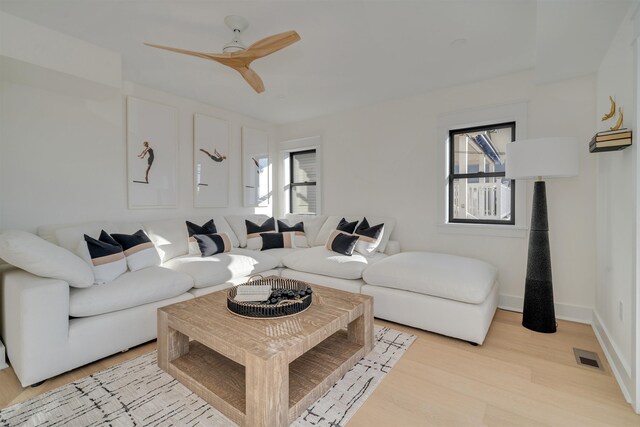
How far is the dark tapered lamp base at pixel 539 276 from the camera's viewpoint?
260 centimetres

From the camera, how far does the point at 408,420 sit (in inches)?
61.7

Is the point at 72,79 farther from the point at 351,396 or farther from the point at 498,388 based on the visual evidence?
the point at 498,388

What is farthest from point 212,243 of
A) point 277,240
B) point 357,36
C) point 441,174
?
point 441,174

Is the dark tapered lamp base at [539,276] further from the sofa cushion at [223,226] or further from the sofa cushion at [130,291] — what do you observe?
the sofa cushion at [223,226]

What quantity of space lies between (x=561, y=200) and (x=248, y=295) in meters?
3.03

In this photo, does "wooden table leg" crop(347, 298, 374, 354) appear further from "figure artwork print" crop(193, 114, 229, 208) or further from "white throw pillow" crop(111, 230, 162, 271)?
"figure artwork print" crop(193, 114, 229, 208)

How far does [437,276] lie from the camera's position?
2566mm

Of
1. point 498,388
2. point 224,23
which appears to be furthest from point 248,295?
point 224,23

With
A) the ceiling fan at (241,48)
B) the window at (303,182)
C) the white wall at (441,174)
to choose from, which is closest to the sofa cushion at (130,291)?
the ceiling fan at (241,48)

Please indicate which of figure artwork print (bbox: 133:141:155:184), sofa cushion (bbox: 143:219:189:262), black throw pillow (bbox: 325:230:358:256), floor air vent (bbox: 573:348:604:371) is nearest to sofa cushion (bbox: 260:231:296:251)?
black throw pillow (bbox: 325:230:358:256)

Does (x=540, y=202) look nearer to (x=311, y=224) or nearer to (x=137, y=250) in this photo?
(x=311, y=224)

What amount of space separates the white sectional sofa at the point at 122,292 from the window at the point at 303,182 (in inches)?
56.2

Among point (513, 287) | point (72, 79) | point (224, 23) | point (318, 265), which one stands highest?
point (224, 23)

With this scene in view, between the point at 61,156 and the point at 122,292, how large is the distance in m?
1.62
